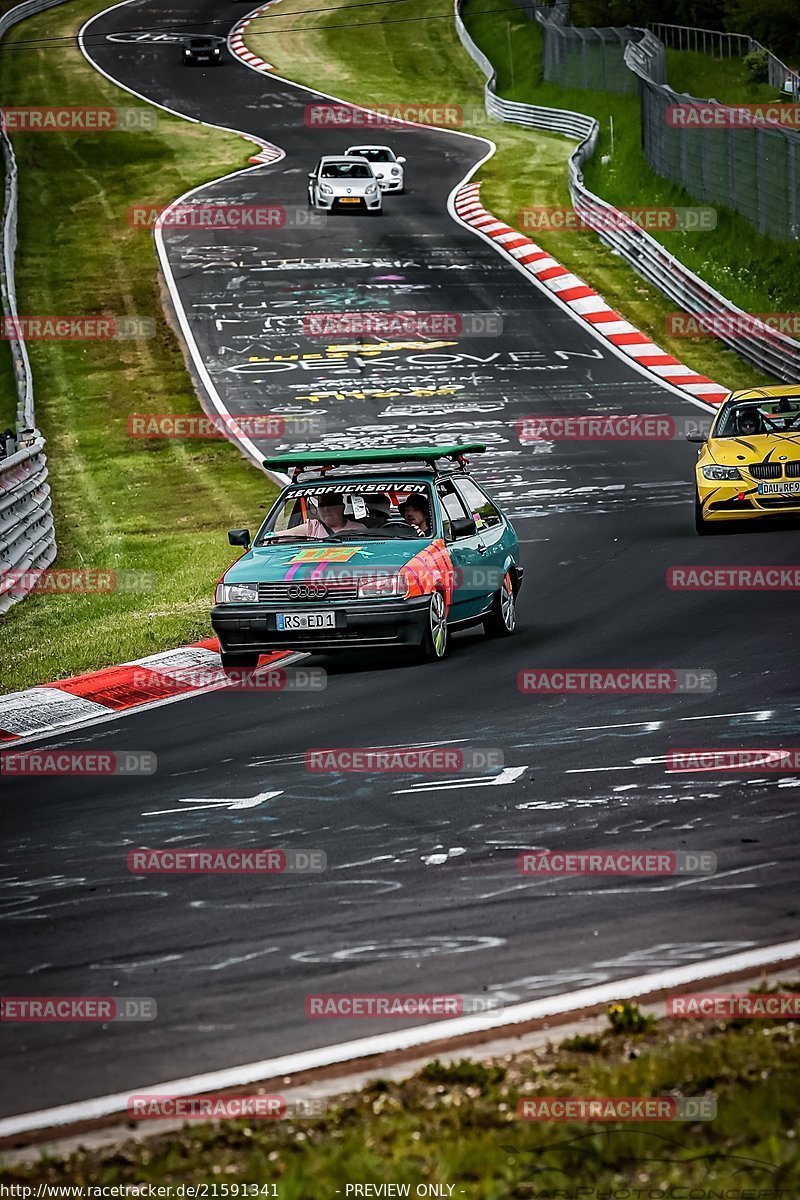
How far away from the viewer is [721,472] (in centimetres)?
1711

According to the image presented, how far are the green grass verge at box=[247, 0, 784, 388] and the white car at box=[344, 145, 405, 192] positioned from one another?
2291mm

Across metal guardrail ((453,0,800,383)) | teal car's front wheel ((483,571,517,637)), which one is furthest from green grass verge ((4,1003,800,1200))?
metal guardrail ((453,0,800,383))

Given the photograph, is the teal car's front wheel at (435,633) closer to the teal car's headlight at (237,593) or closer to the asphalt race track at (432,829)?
the asphalt race track at (432,829)

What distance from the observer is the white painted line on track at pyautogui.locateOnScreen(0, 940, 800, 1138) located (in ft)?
16.2

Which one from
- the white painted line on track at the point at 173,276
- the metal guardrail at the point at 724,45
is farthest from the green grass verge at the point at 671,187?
the white painted line on track at the point at 173,276

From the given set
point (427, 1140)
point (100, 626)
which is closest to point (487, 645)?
point (100, 626)

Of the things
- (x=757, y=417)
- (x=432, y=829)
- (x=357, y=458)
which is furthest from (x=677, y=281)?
(x=432, y=829)

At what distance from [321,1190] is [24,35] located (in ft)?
241

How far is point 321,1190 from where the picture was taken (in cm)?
421

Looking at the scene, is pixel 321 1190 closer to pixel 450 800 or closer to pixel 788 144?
pixel 450 800

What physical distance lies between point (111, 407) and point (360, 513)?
1684 centimetres

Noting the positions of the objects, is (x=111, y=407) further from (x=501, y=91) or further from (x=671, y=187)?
(x=501, y=91)

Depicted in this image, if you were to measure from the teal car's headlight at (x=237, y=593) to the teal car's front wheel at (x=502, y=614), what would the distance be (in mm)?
2027

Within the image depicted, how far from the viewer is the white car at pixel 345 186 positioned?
42.9 metres
